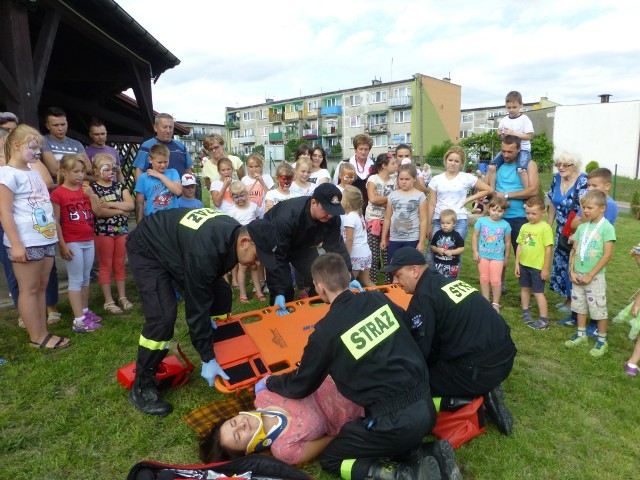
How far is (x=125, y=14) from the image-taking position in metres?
6.20

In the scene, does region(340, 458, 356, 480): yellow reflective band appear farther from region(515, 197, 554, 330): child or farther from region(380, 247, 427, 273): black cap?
region(515, 197, 554, 330): child

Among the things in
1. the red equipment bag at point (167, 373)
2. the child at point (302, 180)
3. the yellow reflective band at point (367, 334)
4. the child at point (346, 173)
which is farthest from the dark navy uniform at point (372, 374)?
the child at point (346, 173)

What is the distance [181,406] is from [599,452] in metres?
2.90

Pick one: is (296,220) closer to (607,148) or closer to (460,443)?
(460,443)

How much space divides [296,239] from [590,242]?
2.93 meters

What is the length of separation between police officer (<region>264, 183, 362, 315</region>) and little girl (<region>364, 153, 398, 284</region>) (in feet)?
4.97

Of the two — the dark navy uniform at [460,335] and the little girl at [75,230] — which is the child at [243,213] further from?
the dark navy uniform at [460,335]

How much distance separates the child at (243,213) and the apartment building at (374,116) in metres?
35.9

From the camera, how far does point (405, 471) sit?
7.57ft

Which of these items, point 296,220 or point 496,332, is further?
point 296,220

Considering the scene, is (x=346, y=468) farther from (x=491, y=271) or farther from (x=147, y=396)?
(x=491, y=271)

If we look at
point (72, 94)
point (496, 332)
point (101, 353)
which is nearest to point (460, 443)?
point (496, 332)

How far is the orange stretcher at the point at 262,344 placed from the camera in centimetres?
299

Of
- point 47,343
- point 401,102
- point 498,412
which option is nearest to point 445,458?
point 498,412
